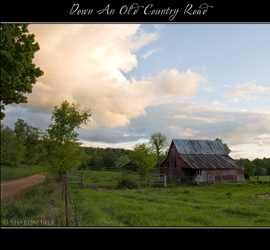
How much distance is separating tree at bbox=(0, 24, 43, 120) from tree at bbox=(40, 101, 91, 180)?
7.25 meters

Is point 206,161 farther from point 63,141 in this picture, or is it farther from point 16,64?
point 16,64

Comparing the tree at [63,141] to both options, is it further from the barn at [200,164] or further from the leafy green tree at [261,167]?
the leafy green tree at [261,167]

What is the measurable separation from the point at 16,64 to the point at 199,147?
100ft

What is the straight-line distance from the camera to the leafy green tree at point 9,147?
11.3 feet

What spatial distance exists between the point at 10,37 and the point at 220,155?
31935 mm

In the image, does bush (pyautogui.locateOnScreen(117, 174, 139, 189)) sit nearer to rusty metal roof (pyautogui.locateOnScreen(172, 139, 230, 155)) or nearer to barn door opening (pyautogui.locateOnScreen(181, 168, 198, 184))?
barn door opening (pyautogui.locateOnScreen(181, 168, 198, 184))

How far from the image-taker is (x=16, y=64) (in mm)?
3959

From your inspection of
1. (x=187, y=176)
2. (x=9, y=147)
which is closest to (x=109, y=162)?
(x=187, y=176)

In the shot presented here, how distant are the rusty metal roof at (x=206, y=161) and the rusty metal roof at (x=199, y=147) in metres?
1.11

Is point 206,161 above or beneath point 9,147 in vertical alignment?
beneath

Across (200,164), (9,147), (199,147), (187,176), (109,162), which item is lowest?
(187,176)

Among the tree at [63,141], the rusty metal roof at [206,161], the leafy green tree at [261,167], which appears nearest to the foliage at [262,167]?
Answer: the leafy green tree at [261,167]
